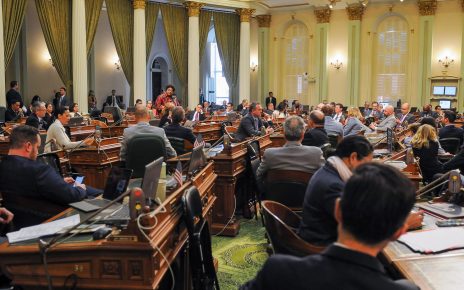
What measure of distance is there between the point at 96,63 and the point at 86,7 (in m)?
4.18

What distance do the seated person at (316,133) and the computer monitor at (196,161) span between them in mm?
2310

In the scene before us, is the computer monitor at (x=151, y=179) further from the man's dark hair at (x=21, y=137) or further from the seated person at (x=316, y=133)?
the seated person at (x=316, y=133)

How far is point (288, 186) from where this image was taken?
Answer: 426cm

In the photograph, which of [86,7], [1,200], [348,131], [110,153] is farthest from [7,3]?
[1,200]

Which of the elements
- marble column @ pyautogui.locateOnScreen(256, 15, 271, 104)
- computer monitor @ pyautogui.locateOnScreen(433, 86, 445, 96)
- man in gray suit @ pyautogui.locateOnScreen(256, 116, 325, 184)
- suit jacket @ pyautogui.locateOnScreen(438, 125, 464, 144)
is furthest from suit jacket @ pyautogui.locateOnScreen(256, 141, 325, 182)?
marble column @ pyautogui.locateOnScreen(256, 15, 271, 104)

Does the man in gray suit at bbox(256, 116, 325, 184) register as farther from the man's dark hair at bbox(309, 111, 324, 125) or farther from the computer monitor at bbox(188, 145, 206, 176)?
the man's dark hair at bbox(309, 111, 324, 125)

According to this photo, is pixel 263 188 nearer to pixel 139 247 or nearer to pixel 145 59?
pixel 139 247

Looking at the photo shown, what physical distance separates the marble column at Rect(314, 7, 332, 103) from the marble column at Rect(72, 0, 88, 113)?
8.79 metres

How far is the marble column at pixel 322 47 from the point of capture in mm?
18250

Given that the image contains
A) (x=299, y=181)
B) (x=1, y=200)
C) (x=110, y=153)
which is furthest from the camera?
(x=110, y=153)

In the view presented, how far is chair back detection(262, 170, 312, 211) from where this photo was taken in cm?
420

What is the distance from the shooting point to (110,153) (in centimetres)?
654

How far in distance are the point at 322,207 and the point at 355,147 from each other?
405 mm

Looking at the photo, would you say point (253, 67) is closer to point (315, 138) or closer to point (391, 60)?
point (391, 60)
